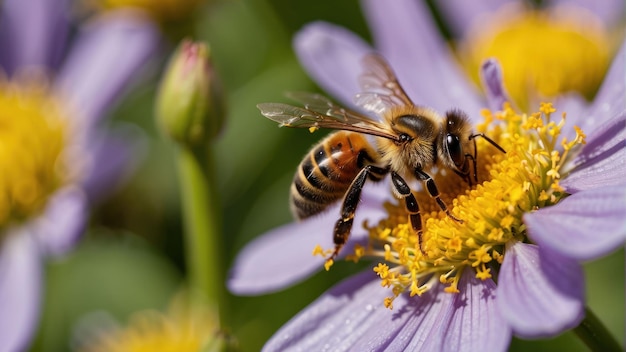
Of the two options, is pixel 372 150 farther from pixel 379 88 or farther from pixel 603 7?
pixel 603 7

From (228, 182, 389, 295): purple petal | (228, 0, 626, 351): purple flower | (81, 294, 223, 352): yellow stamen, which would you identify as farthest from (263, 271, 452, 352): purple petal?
(81, 294, 223, 352): yellow stamen

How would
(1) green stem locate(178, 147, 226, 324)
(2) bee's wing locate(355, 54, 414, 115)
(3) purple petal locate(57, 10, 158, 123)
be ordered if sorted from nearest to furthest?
1. (2) bee's wing locate(355, 54, 414, 115)
2. (1) green stem locate(178, 147, 226, 324)
3. (3) purple petal locate(57, 10, 158, 123)

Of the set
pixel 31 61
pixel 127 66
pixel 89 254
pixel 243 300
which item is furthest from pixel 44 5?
pixel 243 300

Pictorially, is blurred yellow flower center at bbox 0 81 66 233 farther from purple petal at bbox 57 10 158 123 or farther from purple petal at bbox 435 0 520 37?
purple petal at bbox 435 0 520 37

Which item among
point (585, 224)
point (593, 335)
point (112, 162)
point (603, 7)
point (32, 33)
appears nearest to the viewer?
point (585, 224)

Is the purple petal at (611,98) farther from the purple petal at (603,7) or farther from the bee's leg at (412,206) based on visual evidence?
the purple petal at (603,7)

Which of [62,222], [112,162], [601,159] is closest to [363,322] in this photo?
[601,159]

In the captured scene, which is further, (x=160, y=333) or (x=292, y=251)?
(x=160, y=333)
